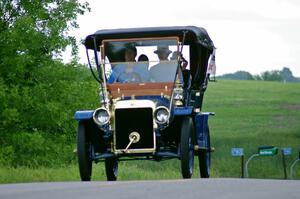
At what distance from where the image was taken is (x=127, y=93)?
17.5 metres

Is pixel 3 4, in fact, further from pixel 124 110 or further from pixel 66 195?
pixel 66 195

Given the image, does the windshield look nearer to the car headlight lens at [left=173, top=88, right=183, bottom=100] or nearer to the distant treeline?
the car headlight lens at [left=173, top=88, right=183, bottom=100]

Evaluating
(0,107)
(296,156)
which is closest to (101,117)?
(0,107)

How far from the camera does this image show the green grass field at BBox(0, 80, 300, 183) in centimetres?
3012

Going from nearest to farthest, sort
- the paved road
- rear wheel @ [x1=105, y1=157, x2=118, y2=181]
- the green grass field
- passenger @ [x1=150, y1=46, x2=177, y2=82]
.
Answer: the paved road
passenger @ [x1=150, y1=46, x2=177, y2=82]
rear wheel @ [x1=105, y1=157, x2=118, y2=181]
the green grass field

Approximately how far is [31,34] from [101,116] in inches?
669

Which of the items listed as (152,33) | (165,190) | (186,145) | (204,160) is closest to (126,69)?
(152,33)

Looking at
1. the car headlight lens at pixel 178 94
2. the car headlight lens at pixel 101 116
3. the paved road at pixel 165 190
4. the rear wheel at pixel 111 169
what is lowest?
the rear wheel at pixel 111 169

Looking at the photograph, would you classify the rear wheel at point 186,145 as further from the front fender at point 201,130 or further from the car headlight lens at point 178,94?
the front fender at point 201,130

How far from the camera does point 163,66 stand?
1791cm

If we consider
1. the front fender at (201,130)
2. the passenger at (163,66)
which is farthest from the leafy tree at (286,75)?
the passenger at (163,66)

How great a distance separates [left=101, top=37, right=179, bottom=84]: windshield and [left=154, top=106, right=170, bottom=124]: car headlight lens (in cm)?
109

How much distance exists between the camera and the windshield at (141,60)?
17.8 m

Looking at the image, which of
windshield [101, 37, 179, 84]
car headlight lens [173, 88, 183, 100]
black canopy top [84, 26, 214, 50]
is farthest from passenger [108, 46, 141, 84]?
car headlight lens [173, 88, 183, 100]
